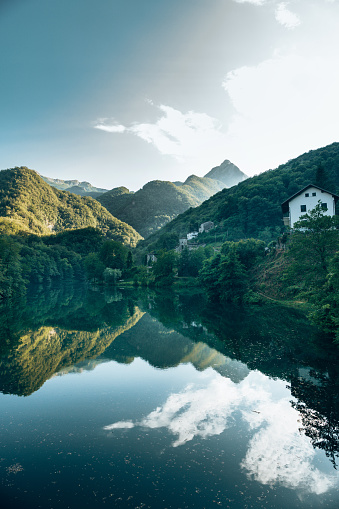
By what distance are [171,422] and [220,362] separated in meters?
8.20

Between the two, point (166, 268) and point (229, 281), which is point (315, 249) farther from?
point (166, 268)

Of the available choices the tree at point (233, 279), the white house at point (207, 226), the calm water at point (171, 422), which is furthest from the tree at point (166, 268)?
the white house at point (207, 226)

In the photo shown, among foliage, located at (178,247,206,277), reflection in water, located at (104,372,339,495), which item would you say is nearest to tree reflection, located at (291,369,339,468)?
reflection in water, located at (104,372,339,495)

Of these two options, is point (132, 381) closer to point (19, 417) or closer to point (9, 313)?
point (19, 417)

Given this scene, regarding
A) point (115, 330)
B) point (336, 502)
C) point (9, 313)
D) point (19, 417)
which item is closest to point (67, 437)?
point (19, 417)

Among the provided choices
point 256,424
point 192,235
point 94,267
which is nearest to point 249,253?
point 256,424

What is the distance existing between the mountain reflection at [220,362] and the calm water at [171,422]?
0.07 metres

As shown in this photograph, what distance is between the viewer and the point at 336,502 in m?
7.90

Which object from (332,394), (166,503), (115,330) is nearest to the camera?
(166,503)

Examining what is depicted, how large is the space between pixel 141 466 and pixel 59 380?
32.0 ft

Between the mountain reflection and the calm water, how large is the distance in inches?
2.9

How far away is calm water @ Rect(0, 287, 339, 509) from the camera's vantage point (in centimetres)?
838

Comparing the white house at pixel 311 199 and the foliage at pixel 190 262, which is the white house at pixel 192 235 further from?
the white house at pixel 311 199

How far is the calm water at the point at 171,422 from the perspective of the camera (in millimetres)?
8375
